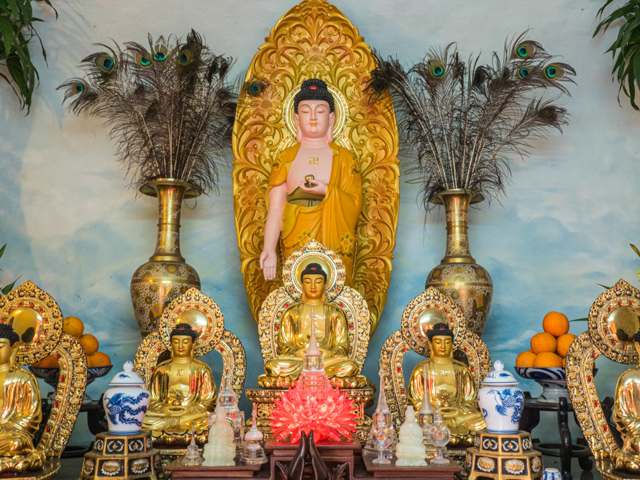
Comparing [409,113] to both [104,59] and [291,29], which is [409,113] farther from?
[104,59]

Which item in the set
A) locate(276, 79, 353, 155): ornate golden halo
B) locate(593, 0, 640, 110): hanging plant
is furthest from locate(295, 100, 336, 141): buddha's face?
locate(593, 0, 640, 110): hanging plant

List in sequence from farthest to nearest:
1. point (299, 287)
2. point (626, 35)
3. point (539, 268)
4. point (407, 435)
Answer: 1. point (539, 268)
2. point (626, 35)
3. point (299, 287)
4. point (407, 435)

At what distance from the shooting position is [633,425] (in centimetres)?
368

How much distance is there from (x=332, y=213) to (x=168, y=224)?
1.30 meters

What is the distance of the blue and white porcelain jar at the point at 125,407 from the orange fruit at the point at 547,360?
2.61 m

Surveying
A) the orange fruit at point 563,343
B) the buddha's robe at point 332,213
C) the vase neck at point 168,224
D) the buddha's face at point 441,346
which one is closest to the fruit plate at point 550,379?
the orange fruit at point 563,343

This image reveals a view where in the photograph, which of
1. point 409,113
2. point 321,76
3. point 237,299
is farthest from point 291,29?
point 237,299

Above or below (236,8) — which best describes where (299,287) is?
below

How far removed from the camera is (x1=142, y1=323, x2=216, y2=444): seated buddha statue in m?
4.39

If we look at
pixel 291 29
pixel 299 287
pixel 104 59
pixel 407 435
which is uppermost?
pixel 291 29

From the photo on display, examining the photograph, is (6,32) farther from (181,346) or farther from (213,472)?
(213,472)

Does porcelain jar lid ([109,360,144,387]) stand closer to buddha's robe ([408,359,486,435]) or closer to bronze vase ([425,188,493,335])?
buddha's robe ([408,359,486,435])

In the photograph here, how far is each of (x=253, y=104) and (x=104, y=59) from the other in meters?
1.29

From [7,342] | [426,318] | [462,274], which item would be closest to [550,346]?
[462,274]
